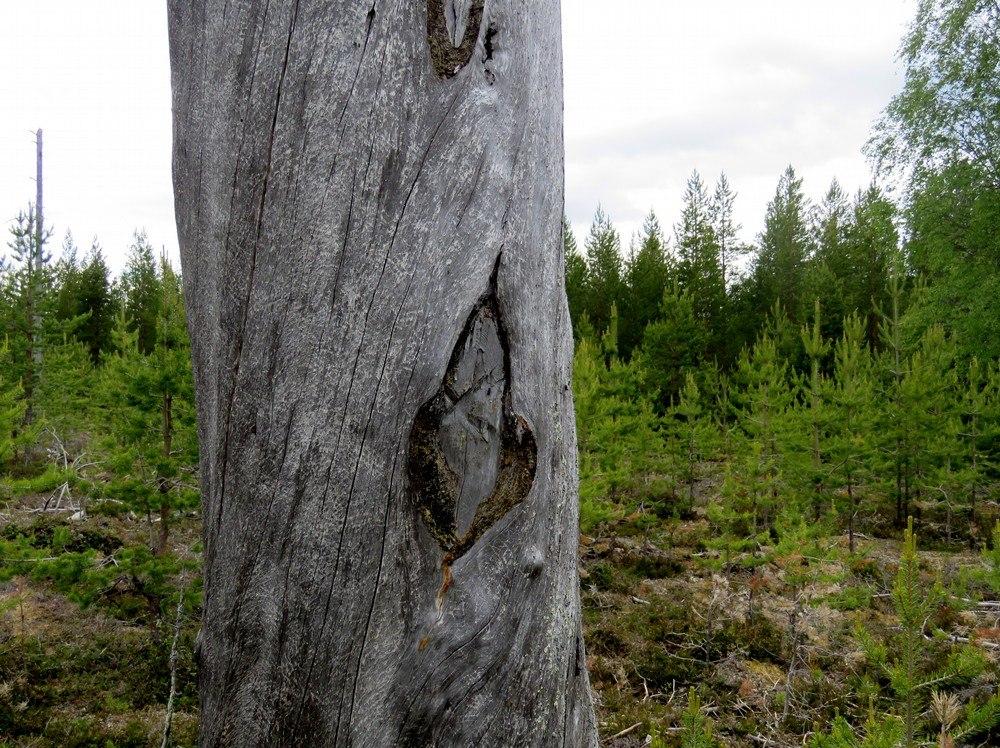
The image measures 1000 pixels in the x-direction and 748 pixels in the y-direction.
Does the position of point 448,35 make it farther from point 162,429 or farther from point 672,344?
point 672,344

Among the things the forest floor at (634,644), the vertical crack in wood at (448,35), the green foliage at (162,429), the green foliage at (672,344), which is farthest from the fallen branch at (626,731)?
the green foliage at (672,344)

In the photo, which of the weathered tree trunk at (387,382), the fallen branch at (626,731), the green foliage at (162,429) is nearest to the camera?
the weathered tree trunk at (387,382)

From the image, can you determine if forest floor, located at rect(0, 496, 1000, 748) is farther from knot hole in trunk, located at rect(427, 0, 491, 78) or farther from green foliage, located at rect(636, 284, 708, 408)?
green foliage, located at rect(636, 284, 708, 408)

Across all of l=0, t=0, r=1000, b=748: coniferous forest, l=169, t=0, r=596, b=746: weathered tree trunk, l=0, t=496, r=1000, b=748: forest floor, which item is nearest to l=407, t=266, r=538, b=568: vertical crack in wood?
l=169, t=0, r=596, b=746: weathered tree trunk

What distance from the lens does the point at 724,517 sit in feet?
21.9

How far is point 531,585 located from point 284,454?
39cm

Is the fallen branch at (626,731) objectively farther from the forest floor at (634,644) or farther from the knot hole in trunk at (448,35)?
the knot hole in trunk at (448,35)

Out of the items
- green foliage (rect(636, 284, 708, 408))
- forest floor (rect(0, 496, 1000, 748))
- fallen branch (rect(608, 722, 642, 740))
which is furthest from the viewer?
green foliage (rect(636, 284, 708, 408))

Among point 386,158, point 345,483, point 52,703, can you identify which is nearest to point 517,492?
point 345,483

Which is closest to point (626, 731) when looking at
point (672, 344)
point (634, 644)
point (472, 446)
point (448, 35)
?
point (634, 644)

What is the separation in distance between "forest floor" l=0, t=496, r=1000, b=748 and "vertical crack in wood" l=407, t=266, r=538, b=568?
380cm

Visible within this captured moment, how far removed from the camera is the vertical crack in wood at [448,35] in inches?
36.0

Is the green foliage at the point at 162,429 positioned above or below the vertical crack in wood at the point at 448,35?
below

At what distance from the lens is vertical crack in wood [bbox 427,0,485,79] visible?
3.00ft
